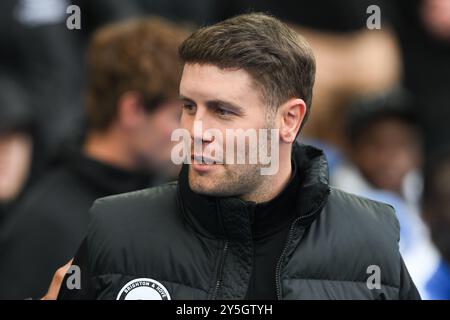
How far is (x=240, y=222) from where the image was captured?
9.11 feet

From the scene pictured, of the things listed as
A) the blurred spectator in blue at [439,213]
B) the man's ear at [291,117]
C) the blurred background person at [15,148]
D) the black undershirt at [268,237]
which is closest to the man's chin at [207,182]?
the black undershirt at [268,237]

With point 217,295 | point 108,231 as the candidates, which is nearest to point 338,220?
point 217,295

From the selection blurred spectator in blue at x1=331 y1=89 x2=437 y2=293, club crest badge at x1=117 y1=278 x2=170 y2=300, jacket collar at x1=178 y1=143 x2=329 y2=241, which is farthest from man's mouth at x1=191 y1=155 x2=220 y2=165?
blurred spectator in blue at x1=331 y1=89 x2=437 y2=293

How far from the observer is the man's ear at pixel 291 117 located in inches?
110

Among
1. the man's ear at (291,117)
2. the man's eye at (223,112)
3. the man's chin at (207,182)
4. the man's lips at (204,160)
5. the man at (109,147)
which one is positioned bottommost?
the man at (109,147)

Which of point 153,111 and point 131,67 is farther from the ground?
point 131,67

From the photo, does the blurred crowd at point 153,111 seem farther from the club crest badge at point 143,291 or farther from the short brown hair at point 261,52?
the short brown hair at point 261,52

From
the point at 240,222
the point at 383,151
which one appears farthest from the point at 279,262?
the point at 383,151

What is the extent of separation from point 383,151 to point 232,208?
137 inches

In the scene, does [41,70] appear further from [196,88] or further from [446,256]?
[196,88]

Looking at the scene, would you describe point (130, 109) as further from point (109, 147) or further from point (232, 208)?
point (232, 208)

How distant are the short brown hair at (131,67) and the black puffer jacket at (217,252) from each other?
5.00 ft

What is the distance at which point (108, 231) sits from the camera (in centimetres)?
281

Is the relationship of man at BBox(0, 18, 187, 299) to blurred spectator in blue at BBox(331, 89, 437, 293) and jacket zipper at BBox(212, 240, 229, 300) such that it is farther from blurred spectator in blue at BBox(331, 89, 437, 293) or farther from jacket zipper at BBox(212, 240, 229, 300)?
blurred spectator in blue at BBox(331, 89, 437, 293)
